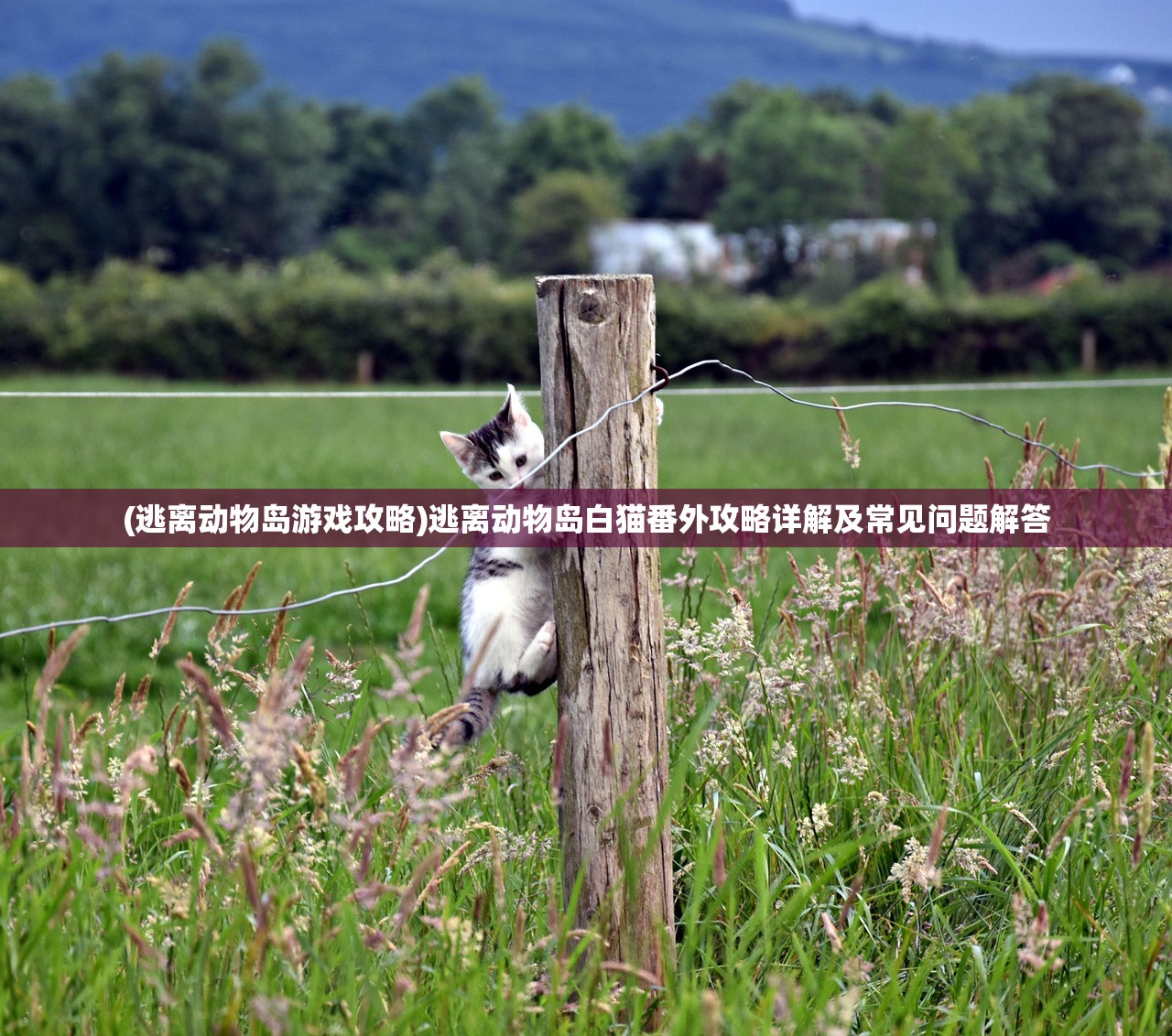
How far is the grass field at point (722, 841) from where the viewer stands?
68.7 inches

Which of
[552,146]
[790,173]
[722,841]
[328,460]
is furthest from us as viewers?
[552,146]

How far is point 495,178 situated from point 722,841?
260ft

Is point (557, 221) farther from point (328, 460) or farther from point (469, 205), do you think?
point (328, 460)

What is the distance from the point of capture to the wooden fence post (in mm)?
2156

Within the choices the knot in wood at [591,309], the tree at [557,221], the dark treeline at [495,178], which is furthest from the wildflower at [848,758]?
the tree at [557,221]

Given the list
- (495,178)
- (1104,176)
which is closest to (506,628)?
(1104,176)

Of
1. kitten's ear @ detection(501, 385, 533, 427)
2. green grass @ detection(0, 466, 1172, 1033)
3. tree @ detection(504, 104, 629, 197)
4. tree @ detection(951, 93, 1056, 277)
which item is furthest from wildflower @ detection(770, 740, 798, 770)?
tree @ detection(504, 104, 629, 197)

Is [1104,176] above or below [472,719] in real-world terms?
above

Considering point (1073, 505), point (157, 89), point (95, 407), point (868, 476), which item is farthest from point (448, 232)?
point (1073, 505)

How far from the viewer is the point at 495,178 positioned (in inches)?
3034

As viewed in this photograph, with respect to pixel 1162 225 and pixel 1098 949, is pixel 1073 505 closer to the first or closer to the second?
pixel 1098 949

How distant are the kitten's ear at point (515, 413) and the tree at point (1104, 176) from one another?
70.5 meters

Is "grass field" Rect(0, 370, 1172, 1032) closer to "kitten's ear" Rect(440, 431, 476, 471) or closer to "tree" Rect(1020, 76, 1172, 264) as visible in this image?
"kitten's ear" Rect(440, 431, 476, 471)

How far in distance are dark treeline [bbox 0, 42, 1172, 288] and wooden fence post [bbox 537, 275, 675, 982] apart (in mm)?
53099
